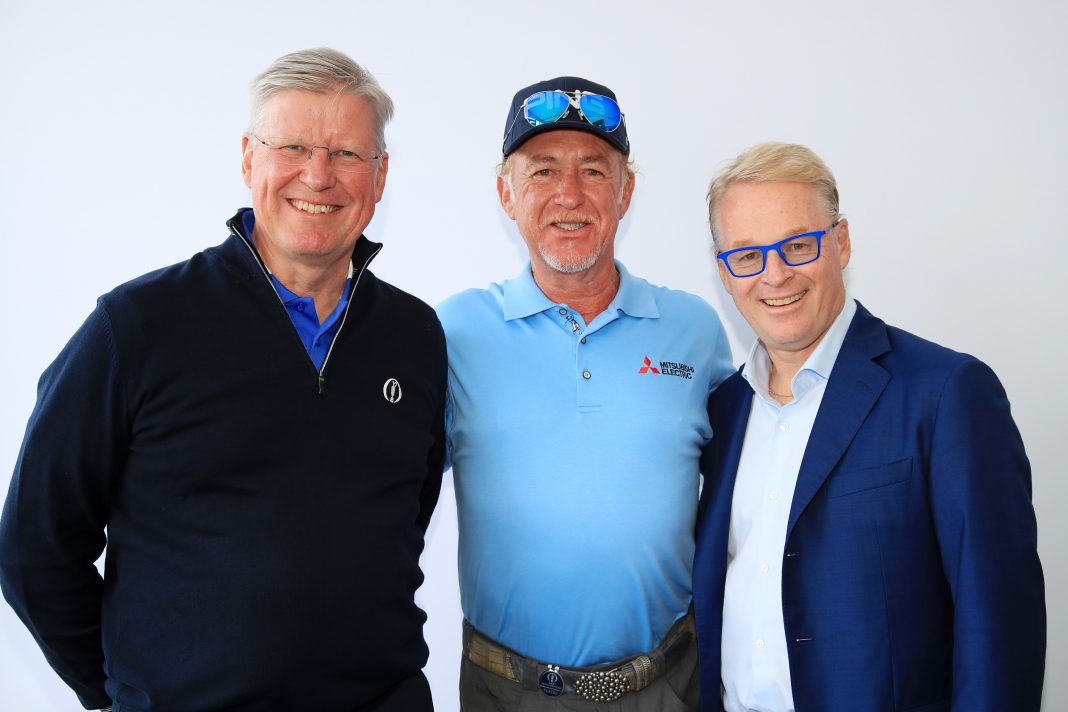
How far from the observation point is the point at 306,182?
5.57ft

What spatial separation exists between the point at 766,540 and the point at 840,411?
0.31 m

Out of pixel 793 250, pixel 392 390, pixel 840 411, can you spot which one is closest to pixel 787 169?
pixel 793 250

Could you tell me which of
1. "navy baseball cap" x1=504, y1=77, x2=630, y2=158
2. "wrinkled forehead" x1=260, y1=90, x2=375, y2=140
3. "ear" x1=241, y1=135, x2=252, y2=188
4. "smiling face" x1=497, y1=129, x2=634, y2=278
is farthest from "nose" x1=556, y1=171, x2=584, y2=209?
"ear" x1=241, y1=135, x2=252, y2=188

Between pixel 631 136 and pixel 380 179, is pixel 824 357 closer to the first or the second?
pixel 380 179

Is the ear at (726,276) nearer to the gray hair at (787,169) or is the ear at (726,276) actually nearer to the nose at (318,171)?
the gray hair at (787,169)

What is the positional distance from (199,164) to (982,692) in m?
2.82

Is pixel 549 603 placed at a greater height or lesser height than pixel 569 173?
lesser

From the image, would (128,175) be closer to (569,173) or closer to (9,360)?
(9,360)

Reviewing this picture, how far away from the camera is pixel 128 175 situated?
2895 millimetres

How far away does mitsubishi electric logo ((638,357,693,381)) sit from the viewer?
6.93 ft

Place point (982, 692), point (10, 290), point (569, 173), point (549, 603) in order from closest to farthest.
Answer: point (982, 692)
point (549, 603)
point (569, 173)
point (10, 290)

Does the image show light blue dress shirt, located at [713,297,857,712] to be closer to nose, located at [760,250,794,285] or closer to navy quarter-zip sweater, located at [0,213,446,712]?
nose, located at [760,250,794,285]

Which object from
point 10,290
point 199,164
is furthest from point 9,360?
point 199,164

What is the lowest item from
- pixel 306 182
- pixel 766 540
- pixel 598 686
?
pixel 598 686
